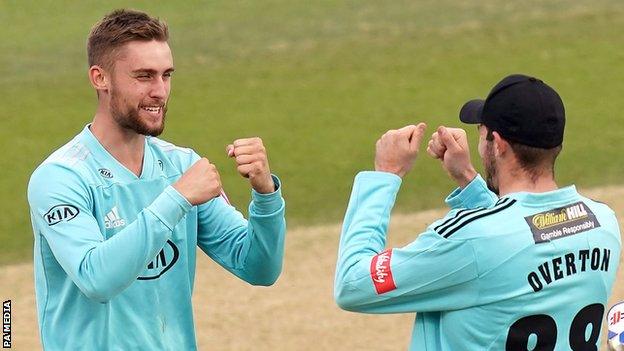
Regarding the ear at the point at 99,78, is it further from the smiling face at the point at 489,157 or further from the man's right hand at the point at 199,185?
the smiling face at the point at 489,157

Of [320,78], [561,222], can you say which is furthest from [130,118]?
[320,78]

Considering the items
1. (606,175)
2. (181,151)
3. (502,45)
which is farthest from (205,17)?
(181,151)

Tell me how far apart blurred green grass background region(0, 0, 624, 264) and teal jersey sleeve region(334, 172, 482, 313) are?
20.1ft

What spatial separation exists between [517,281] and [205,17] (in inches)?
510

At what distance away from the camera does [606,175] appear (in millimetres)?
11727

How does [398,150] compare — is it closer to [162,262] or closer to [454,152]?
[454,152]

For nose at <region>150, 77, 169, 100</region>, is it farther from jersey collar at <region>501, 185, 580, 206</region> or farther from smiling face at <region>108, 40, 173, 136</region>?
jersey collar at <region>501, 185, 580, 206</region>

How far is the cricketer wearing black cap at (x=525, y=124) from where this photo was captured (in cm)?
437

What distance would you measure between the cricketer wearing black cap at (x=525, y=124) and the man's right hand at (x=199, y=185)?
2.87 ft

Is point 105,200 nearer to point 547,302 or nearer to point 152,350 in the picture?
point 152,350

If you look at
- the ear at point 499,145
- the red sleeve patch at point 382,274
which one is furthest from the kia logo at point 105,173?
the ear at point 499,145

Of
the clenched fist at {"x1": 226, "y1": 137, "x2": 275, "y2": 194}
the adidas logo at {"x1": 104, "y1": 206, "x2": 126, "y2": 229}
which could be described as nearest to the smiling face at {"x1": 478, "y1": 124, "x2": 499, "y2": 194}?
the clenched fist at {"x1": 226, "y1": 137, "x2": 275, "y2": 194}

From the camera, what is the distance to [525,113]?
14.3 ft

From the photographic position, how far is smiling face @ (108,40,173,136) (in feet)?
15.9
